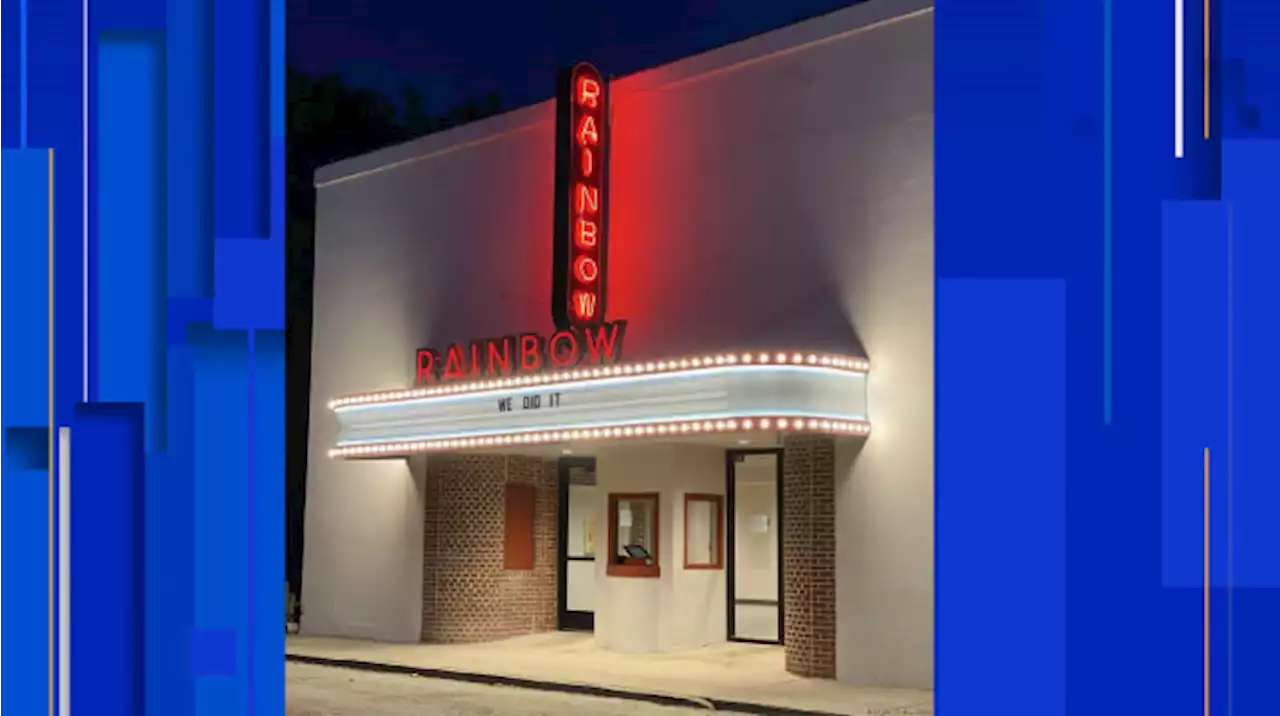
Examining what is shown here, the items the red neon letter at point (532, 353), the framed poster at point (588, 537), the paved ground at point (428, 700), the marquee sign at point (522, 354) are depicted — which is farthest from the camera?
the framed poster at point (588, 537)

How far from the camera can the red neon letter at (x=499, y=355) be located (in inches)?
840

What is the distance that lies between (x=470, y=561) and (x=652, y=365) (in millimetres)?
6712

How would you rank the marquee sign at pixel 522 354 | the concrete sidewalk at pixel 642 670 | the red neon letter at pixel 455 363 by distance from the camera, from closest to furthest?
1. the concrete sidewalk at pixel 642 670
2. the marquee sign at pixel 522 354
3. the red neon letter at pixel 455 363

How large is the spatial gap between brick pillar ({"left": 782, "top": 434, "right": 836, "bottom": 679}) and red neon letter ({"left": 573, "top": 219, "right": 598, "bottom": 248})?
13.4 ft

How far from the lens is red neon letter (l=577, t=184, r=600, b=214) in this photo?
20.1 meters

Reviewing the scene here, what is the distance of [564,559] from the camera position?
78.3 ft

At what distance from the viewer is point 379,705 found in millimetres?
15281
